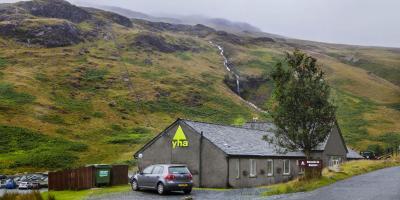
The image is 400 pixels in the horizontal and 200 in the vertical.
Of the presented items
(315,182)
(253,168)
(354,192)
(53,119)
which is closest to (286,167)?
(253,168)

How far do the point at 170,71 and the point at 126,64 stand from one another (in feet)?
39.9

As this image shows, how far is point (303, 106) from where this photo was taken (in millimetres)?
34812

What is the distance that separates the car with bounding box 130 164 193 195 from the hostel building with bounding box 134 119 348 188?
6334mm

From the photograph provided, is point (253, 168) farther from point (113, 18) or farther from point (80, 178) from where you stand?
point (113, 18)

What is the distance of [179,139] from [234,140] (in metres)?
5.17

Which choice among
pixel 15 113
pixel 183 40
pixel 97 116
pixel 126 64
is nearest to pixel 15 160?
pixel 15 113

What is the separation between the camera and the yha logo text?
40.5 meters

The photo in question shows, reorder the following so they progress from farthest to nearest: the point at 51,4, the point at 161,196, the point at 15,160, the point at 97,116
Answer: the point at 51,4, the point at 97,116, the point at 15,160, the point at 161,196

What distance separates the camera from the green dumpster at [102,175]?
39.9 meters

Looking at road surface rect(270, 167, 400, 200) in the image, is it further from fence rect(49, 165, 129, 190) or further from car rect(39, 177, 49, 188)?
car rect(39, 177, 49, 188)

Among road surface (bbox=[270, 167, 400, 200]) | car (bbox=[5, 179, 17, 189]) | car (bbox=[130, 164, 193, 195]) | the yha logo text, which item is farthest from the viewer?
car (bbox=[5, 179, 17, 189])

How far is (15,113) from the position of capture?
3413 inches

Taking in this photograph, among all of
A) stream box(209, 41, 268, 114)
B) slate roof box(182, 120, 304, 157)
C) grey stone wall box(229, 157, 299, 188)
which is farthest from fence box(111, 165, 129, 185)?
stream box(209, 41, 268, 114)

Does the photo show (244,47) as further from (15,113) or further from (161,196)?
(161,196)
